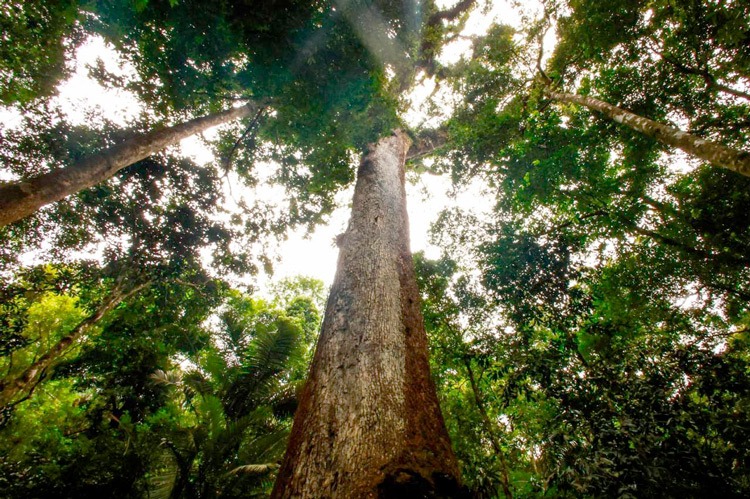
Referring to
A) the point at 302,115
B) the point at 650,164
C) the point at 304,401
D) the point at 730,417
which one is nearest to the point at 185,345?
the point at 302,115

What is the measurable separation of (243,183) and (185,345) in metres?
5.57

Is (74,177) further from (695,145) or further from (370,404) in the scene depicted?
(695,145)

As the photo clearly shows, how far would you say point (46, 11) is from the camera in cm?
447

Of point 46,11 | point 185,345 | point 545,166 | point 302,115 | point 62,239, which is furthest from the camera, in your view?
point 185,345

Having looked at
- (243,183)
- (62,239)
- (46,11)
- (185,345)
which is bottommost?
(185,345)

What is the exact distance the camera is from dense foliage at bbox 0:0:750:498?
13.6 feet

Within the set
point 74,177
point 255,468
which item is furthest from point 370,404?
point 255,468

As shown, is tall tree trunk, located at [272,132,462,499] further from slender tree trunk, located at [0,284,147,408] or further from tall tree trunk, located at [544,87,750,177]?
slender tree trunk, located at [0,284,147,408]

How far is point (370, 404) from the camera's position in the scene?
1.51 metres

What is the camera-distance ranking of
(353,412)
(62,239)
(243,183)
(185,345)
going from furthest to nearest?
(185,345), (243,183), (62,239), (353,412)

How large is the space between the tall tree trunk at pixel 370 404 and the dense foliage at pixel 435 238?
1.99 metres

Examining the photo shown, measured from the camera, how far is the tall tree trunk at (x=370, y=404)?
1205 millimetres

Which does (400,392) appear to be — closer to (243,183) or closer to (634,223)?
(243,183)

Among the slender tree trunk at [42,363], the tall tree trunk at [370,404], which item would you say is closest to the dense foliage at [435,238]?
the slender tree trunk at [42,363]
